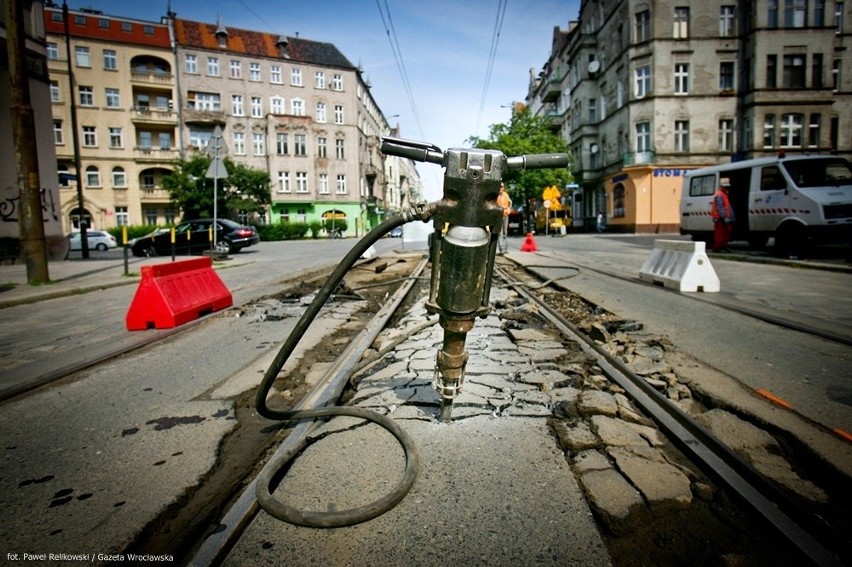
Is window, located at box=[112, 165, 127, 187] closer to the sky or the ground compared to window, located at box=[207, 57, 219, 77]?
closer to the ground

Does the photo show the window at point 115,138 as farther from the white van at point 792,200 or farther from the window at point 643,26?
the white van at point 792,200

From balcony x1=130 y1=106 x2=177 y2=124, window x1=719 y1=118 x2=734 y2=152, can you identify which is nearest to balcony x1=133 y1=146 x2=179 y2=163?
balcony x1=130 y1=106 x2=177 y2=124

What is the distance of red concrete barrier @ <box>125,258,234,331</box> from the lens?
210 inches

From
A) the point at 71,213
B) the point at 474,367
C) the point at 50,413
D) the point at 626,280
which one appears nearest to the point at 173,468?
the point at 50,413

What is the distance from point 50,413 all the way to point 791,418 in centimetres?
449

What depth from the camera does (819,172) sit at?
38.1ft

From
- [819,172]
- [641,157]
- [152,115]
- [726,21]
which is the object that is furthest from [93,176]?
[726,21]

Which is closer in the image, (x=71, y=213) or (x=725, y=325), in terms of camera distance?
(x=725, y=325)

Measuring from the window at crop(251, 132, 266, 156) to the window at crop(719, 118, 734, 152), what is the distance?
41.3 metres

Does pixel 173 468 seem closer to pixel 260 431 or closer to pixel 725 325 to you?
pixel 260 431

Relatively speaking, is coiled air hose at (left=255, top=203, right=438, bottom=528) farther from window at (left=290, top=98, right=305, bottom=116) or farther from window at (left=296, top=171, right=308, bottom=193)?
window at (left=290, top=98, right=305, bottom=116)

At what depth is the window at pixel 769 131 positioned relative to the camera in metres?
30.8

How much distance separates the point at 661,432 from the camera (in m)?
2.49

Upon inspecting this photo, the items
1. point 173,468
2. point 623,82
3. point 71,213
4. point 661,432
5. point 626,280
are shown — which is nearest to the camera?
point 173,468
